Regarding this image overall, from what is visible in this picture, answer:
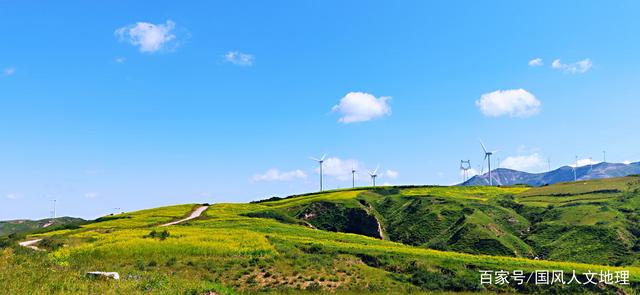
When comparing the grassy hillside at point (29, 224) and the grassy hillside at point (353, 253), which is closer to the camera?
the grassy hillside at point (353, 253)

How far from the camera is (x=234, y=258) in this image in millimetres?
48375

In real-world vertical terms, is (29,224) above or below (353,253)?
below

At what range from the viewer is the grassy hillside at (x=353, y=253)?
100 feet

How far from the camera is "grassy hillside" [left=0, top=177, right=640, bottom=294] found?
3061cm

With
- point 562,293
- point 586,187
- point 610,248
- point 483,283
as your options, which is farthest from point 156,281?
point 586,187

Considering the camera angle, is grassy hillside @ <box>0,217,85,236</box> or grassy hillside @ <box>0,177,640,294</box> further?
grassy hillside @ <box>0,217,85,236</box>

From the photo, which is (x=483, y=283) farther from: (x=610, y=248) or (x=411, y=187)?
(x=411, y=187)

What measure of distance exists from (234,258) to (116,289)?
2577 cm

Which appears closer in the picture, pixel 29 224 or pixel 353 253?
pixel 353 253

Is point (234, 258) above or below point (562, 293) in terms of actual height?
above

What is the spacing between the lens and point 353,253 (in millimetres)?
53750

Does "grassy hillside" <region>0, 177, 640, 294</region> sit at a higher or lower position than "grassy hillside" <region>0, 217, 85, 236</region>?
higher

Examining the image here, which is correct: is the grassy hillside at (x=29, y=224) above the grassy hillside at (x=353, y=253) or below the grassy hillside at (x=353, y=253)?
below

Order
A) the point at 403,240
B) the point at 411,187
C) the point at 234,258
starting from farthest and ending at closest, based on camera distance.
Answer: the point at 411,187, the point at 403,240, the point at 234,258
